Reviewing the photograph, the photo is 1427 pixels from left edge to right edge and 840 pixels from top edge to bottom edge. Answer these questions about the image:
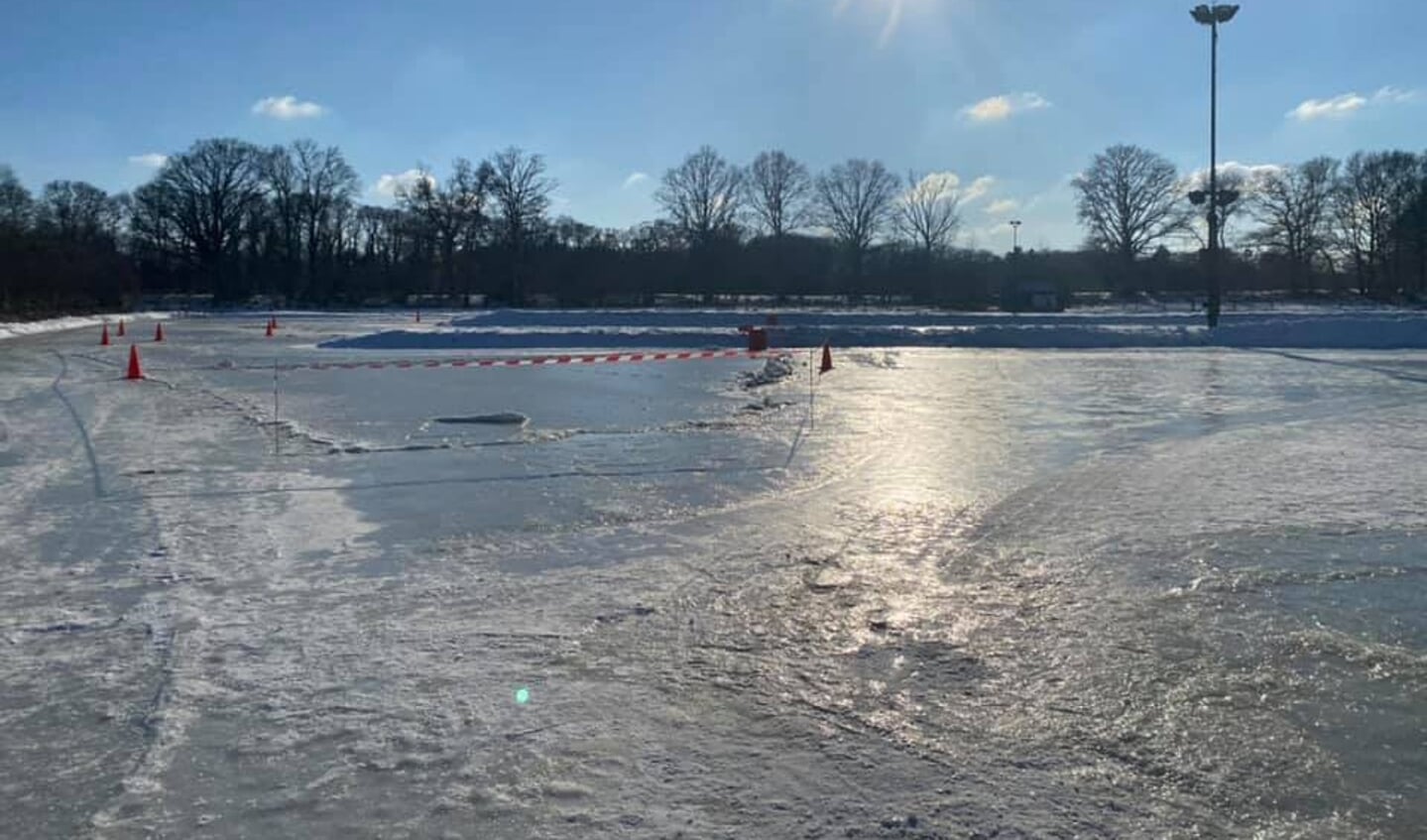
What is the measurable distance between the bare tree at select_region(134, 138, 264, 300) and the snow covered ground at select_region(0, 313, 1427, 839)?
100 metres

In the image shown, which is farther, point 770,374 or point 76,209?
point 76,209

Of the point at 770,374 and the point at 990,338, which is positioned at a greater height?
the point at 990,338

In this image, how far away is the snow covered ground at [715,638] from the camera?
4.30 metres

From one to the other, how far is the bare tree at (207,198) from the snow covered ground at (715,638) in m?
100

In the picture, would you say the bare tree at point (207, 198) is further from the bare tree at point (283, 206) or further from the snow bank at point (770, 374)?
the snow bank at point (770, 374)

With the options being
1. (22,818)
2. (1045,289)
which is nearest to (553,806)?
(22,818)

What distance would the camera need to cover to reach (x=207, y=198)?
10581cm

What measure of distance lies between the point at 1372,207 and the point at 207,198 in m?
101

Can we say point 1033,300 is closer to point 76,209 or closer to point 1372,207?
point 1372,207

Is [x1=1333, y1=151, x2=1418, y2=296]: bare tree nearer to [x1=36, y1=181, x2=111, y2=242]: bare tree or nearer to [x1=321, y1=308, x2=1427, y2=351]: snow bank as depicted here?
[x1=321, y1=308, x2=1427, y2=351]: snow bank

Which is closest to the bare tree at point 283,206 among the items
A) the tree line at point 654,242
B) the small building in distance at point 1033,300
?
the tree line at point 654,242

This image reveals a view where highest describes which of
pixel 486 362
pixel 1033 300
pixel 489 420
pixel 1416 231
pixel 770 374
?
pixel 1416 231

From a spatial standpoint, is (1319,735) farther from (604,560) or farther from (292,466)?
(292,466)

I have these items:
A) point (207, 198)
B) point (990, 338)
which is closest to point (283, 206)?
point (207, 198)
